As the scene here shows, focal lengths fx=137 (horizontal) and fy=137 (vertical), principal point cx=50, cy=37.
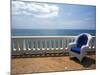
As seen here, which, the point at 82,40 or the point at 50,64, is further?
the point at 82,40

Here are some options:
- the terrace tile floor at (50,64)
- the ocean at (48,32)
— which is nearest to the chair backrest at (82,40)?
the ocean at (48,32)

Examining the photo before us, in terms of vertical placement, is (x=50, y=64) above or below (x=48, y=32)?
below

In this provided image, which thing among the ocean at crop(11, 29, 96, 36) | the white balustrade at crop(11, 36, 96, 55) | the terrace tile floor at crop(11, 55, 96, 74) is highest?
the ocean at crop(11, 29, 96, 36)

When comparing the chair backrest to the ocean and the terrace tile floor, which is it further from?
the terrace tile floor

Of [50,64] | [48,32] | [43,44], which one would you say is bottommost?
[50,64]

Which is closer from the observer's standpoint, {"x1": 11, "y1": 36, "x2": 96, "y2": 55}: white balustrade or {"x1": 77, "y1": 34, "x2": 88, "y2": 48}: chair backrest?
{"x1": 11, "y1": 36, "x2": 96, "y2": 55}: white balustrade

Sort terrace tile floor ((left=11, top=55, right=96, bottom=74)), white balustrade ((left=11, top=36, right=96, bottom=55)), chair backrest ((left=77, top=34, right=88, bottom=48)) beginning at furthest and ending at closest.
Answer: chair backrest ((left=77, top=34, right=88, bottom=48))
white balustrade ((left=11, top=36, right=96, bottom=55))
terrace tile floor ((left=11, top=55, right=96, bottom=74))

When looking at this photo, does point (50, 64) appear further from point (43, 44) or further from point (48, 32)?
point (48, 32)

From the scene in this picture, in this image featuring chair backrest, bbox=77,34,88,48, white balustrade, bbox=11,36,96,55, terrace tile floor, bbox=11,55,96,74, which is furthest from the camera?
chair backrest, bbox=77,34,88,48

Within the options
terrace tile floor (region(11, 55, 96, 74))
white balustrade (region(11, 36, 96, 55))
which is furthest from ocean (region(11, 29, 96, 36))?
terrace tile floor (region(11, 55, 96, 74))

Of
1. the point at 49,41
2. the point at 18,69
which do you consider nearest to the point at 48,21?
the point at 49,41

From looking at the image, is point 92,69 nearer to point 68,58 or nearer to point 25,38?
point 68,58

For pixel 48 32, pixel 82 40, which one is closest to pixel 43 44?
pixel 48 32

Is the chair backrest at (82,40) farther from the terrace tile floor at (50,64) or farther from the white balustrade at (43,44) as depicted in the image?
the terrace tile floor at (50,64)
